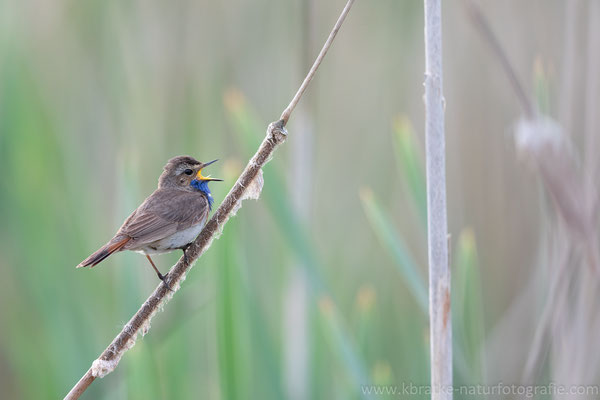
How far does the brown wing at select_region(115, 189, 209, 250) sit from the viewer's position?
2.25 meters

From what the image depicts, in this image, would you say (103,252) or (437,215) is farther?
(103,252)

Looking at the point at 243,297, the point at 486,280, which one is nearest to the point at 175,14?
the point at 243,297

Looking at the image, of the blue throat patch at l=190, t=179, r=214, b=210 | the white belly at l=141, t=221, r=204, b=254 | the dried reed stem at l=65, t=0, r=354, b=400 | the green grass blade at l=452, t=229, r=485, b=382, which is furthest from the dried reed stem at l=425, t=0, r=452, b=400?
the blue throat patch at l=190, t=179, r=214, b=210

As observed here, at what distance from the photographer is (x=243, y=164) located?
354 centimetres

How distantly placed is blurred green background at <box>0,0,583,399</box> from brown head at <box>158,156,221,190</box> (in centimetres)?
15

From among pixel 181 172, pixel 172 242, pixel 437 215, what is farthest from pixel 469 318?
pixel 181 172

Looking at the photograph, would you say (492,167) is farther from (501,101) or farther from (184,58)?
(184,58)

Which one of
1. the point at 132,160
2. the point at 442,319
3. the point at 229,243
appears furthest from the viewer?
the point at 132,160

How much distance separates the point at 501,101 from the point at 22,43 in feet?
8.41

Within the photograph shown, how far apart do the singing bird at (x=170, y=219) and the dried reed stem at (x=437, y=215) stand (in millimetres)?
801

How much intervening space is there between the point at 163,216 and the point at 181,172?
0.34 metres

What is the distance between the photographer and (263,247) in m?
3.72

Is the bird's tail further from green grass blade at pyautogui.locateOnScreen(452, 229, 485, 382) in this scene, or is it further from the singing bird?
green grass blade at pyautogui.locateOnScreen(452, 229, 485, 382)

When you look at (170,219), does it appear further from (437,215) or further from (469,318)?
(469,318)
